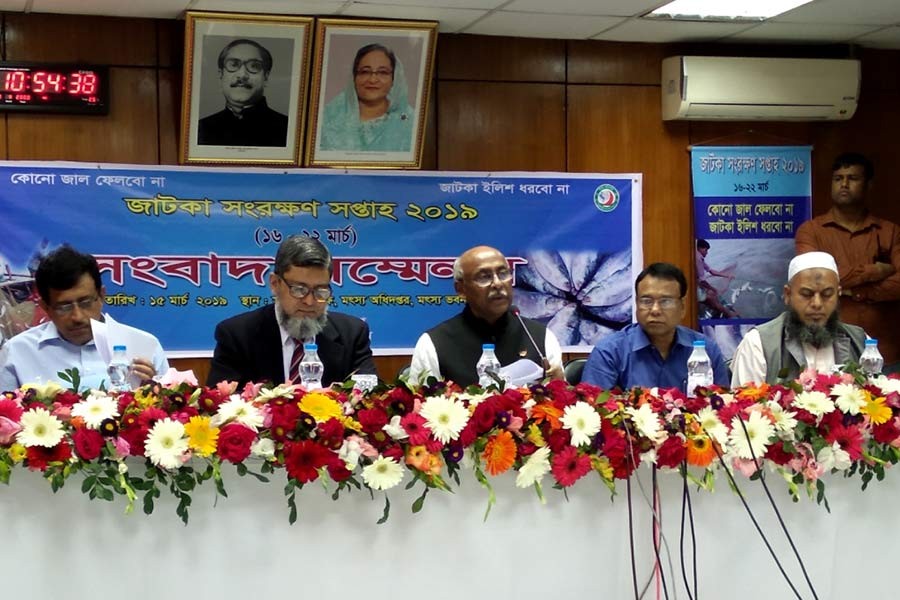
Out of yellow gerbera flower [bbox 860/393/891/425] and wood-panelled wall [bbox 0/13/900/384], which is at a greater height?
wood-panelled wall [bbox 0/13/900/384]

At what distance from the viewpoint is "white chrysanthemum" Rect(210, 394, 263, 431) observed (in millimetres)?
2717

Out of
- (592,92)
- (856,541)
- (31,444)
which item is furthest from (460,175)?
(31,444)

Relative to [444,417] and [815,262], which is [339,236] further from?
[444,417]

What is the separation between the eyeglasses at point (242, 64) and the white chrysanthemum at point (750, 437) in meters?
3.55

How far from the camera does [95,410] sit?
267 cm

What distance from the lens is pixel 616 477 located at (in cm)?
290

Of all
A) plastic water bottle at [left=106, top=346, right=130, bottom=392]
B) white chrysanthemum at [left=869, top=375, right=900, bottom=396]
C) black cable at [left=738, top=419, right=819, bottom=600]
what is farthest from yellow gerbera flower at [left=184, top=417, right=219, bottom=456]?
white chrysanthemum at [left=869, top=375, right=900, bottom=396]

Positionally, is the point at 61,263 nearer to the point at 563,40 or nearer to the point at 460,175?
the point at 460,175

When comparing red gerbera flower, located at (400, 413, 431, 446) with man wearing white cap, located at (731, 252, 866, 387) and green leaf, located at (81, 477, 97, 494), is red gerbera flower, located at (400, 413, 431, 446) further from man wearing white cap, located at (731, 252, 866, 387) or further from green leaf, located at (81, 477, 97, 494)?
man wearing white cap, located at (731, 252, 866, 387)

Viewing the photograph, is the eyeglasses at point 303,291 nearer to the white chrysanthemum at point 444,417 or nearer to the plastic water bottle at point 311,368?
the plastic water bottle at point 311,368

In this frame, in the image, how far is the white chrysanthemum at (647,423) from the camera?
287 cm

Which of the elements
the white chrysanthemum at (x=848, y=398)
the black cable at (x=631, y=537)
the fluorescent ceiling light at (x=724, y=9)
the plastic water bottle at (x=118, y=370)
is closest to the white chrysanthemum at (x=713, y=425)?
the black cable at (x=631, y=537)

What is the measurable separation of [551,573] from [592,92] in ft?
13.3

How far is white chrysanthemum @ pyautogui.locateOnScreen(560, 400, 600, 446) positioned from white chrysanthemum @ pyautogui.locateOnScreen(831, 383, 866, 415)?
2.21ft
